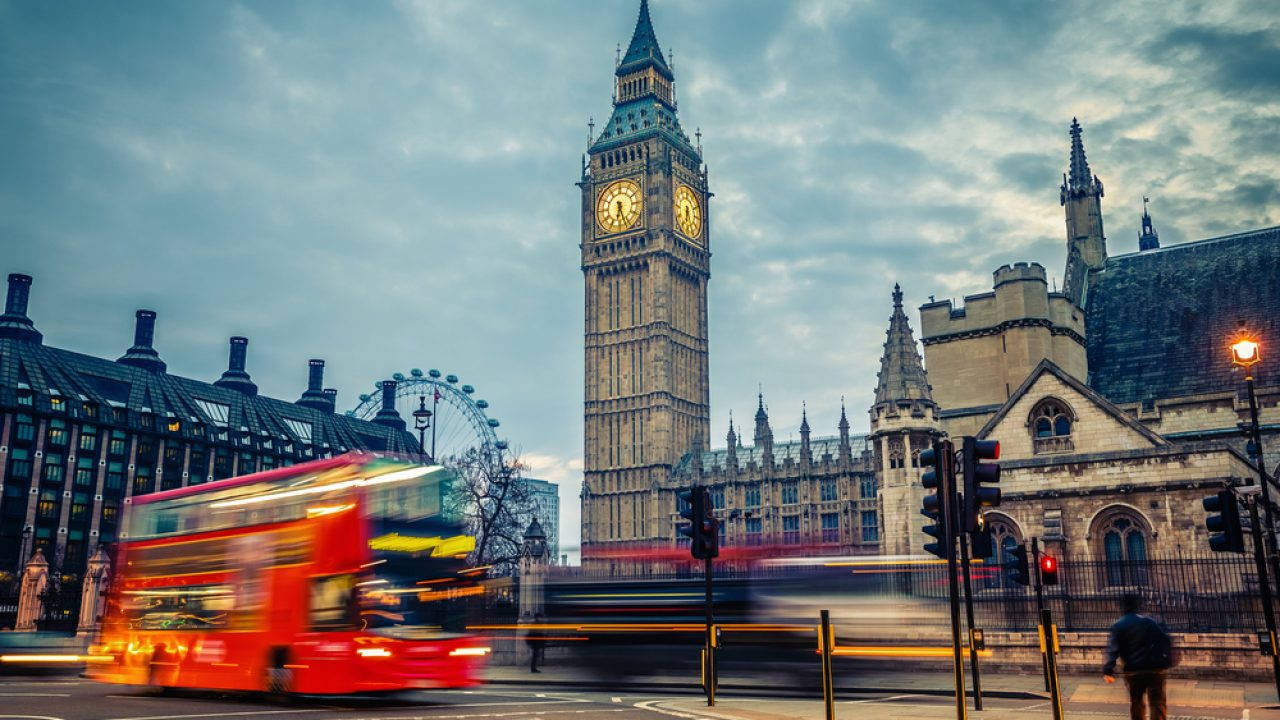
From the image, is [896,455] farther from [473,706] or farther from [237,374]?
[237,374]

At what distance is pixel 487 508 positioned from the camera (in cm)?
5453

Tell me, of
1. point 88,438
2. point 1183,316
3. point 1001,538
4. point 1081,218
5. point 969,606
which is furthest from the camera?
point 88,438

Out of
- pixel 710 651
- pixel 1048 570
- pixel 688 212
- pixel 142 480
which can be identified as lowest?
pixel 710 651

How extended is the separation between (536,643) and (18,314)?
7482 centimetres

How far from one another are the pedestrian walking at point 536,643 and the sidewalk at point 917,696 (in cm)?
77

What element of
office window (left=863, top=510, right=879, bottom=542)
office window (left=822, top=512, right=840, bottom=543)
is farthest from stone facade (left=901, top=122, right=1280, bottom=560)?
office window (left=822, top=512, right=840, bottom=543)

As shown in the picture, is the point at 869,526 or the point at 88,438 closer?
the point at 88,438

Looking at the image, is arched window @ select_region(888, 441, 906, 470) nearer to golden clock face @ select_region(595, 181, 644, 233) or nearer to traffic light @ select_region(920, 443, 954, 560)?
traffic light @ select_region(920, 443, 954, 560)

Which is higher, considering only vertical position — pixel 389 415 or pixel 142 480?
pixel 389 415

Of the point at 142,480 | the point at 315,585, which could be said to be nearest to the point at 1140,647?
the point at 315,585

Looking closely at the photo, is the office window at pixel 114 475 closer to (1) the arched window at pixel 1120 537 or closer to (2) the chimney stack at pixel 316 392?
(2) the chimney stack at pixel 316 392

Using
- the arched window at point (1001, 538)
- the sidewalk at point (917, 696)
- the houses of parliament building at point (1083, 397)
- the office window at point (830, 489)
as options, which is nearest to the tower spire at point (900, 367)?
the houses of parliament building at point (1083, 397)

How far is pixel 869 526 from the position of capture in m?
83.1

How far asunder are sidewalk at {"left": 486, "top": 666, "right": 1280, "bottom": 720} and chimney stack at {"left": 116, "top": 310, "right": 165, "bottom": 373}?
269 ft
